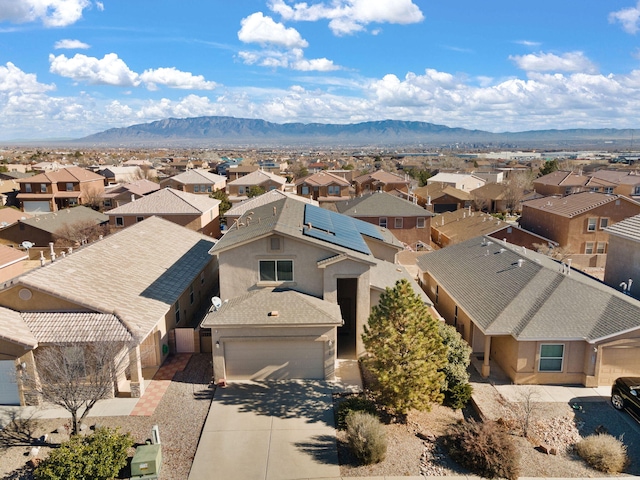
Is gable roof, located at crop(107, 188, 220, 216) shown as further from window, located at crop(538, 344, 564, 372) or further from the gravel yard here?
window, located at crop(538, 344, 564, 372)

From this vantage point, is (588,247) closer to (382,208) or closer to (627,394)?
(382,208)

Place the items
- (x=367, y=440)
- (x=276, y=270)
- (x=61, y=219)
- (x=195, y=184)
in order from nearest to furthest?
(x=367, y=440), (x=276, y=270), (x=61, y=219), (x=195, y=184)

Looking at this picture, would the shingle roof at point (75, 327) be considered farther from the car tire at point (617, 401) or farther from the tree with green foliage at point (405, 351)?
the car tire at point (617, 401)

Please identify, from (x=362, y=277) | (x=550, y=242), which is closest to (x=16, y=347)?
(x=362, y=277)

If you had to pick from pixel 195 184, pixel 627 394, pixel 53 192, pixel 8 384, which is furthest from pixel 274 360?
pixel 53 192

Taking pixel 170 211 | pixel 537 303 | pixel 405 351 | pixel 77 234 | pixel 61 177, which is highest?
pixel 61 177

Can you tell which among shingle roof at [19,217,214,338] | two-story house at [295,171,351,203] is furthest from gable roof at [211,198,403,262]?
two-story house at [295,171,351,203]
